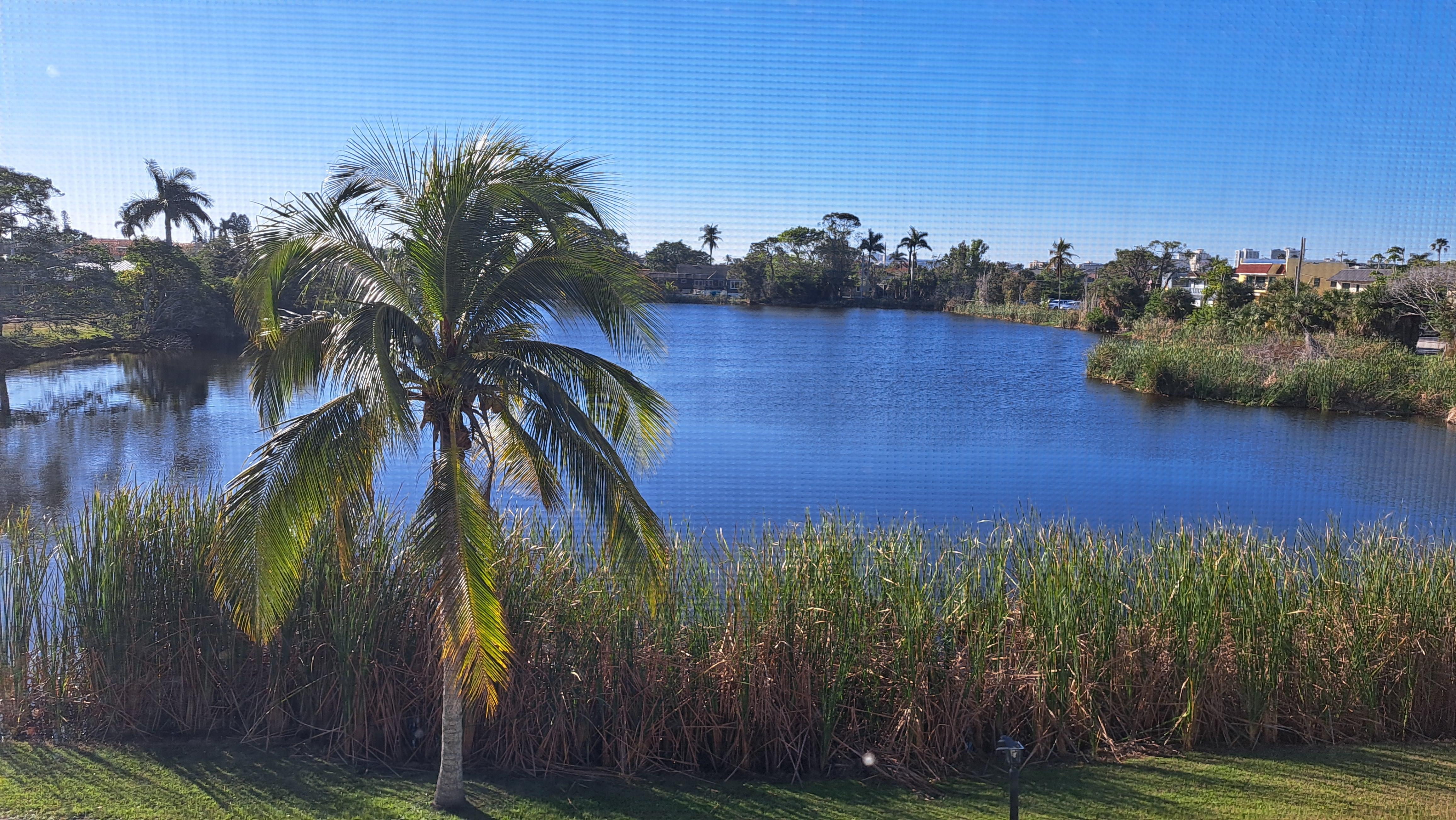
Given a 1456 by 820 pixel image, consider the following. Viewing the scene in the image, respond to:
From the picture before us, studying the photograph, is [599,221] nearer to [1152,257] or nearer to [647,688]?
[647,688]

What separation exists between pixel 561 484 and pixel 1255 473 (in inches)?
476

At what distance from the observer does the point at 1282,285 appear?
85.6 ft

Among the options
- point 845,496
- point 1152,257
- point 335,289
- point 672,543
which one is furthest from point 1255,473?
point 1152,257

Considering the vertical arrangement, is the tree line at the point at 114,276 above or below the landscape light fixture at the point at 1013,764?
above

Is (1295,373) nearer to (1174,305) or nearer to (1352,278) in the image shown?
(1174,305)

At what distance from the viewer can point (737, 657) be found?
438 cm

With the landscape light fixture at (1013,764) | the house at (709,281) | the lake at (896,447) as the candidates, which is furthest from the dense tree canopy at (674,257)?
the landscape light fixture at (1013,764)

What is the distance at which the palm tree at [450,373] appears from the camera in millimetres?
3436

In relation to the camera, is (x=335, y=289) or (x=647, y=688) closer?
(x=335, y=289)

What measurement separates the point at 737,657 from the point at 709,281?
139ft

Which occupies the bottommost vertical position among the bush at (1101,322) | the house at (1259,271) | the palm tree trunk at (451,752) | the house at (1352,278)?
the palm tree trunk at (451,752)

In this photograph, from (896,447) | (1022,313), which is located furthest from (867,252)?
(896,447)

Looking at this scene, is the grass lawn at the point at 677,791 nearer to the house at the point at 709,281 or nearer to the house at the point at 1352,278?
the house at the point at 1352,278

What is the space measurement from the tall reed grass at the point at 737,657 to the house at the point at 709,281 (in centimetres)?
3749
